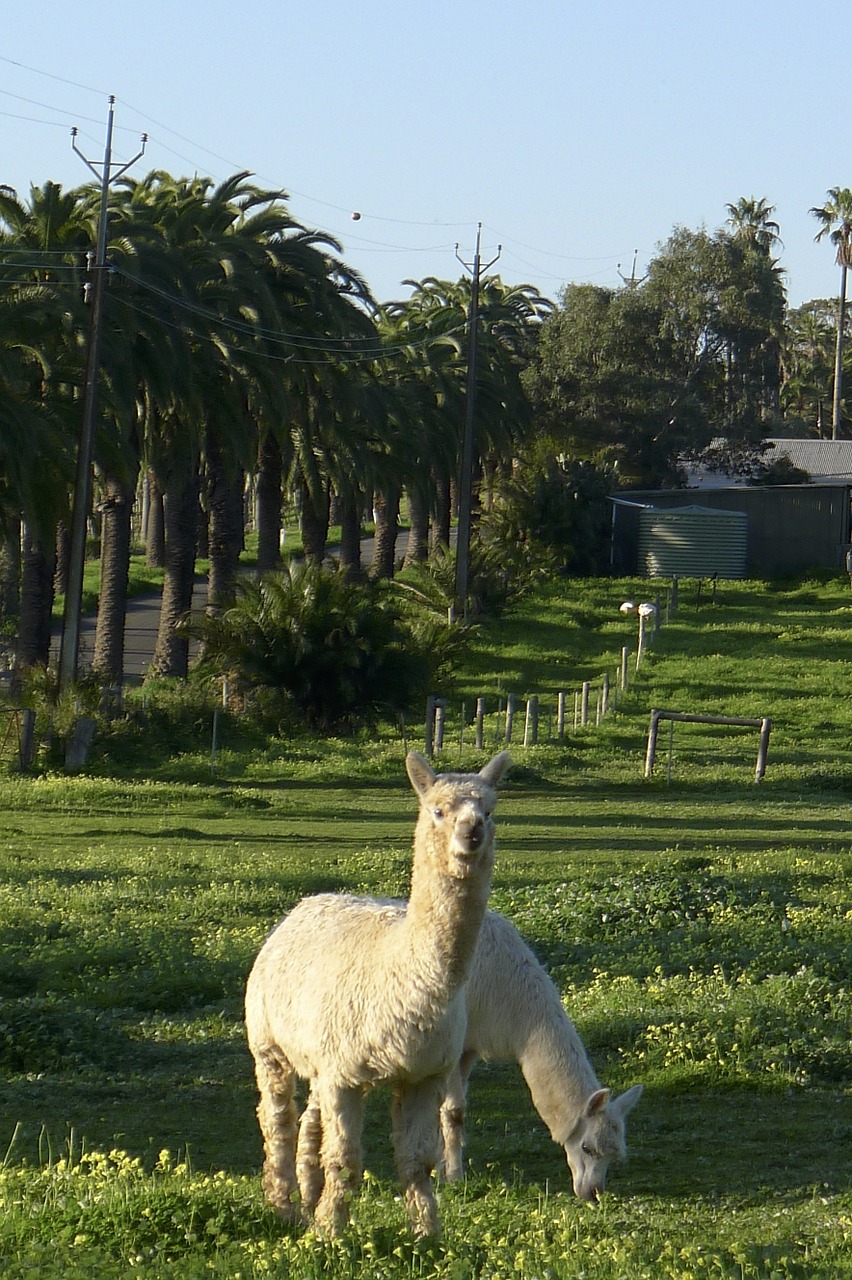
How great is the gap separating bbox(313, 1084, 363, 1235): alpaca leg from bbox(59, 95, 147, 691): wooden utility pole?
2507 cm

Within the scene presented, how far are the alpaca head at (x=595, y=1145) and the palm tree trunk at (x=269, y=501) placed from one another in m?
35.1

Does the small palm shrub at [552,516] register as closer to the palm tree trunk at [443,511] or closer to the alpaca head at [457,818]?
the palm tree trunk at [443,511]

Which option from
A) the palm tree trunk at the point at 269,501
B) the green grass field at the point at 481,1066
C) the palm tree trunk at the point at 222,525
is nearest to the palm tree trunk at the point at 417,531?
the palm tree trunk at the point at 269,501

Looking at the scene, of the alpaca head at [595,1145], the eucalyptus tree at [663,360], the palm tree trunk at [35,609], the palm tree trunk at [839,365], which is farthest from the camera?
the palm tree trunk at [839,365]

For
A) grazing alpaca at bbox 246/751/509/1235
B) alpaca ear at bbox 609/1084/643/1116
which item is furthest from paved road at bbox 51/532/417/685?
grazing alpaca at bbox 246/751/509/1235

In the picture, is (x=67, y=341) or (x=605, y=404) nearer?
(x=67, y=341)

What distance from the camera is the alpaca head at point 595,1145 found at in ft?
25.2

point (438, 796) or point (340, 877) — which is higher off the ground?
point (438, 796)

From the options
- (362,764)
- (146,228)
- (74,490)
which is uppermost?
(146,228)

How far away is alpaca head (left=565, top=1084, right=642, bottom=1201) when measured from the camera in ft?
25.2

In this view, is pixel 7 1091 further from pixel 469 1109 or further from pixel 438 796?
pixel 438 796

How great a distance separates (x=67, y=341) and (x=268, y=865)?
18875 millimetres

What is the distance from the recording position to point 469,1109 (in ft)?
30.5

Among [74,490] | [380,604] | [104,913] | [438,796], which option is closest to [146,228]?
[74,490]
